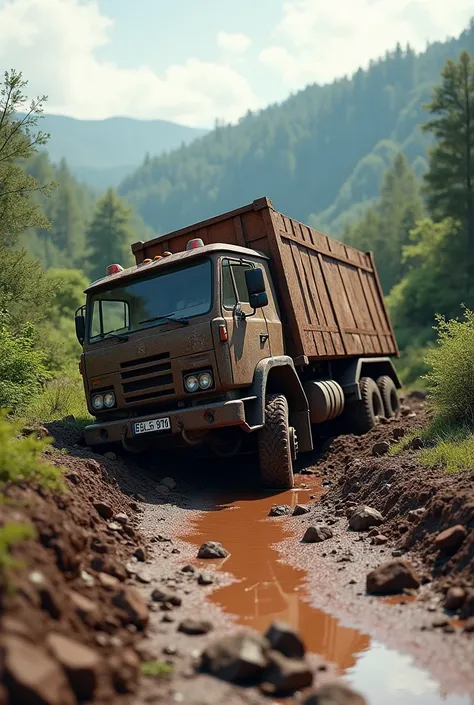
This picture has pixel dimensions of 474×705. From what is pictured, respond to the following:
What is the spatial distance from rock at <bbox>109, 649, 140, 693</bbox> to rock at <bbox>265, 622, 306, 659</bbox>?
66 centimetres

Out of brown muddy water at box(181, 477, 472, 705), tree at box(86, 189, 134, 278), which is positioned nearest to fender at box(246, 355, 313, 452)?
brown muddy water at box(181, 477, 472, 705)

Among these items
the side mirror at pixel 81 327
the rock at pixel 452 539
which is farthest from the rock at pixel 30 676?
the side mirror at pixel 81 327

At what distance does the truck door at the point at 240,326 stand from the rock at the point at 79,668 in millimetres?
5131

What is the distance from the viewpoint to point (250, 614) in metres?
4.30

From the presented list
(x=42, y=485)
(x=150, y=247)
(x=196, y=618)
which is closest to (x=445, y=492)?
(x=196, y=618)

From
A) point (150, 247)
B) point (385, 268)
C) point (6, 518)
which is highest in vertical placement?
point (385, 268)

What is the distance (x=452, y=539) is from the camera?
15.5 feet

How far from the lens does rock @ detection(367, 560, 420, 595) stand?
4500mm

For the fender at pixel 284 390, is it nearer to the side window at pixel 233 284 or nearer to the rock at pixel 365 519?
the side window at pixel 233 284

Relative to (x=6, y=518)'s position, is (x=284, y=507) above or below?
below

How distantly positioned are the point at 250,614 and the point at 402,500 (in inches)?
97.2

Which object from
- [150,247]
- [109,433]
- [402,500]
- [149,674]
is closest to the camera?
[149,674]

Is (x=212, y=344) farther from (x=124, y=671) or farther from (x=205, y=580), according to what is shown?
(x=124, y=671)

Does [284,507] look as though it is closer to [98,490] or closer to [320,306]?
[98,490]
